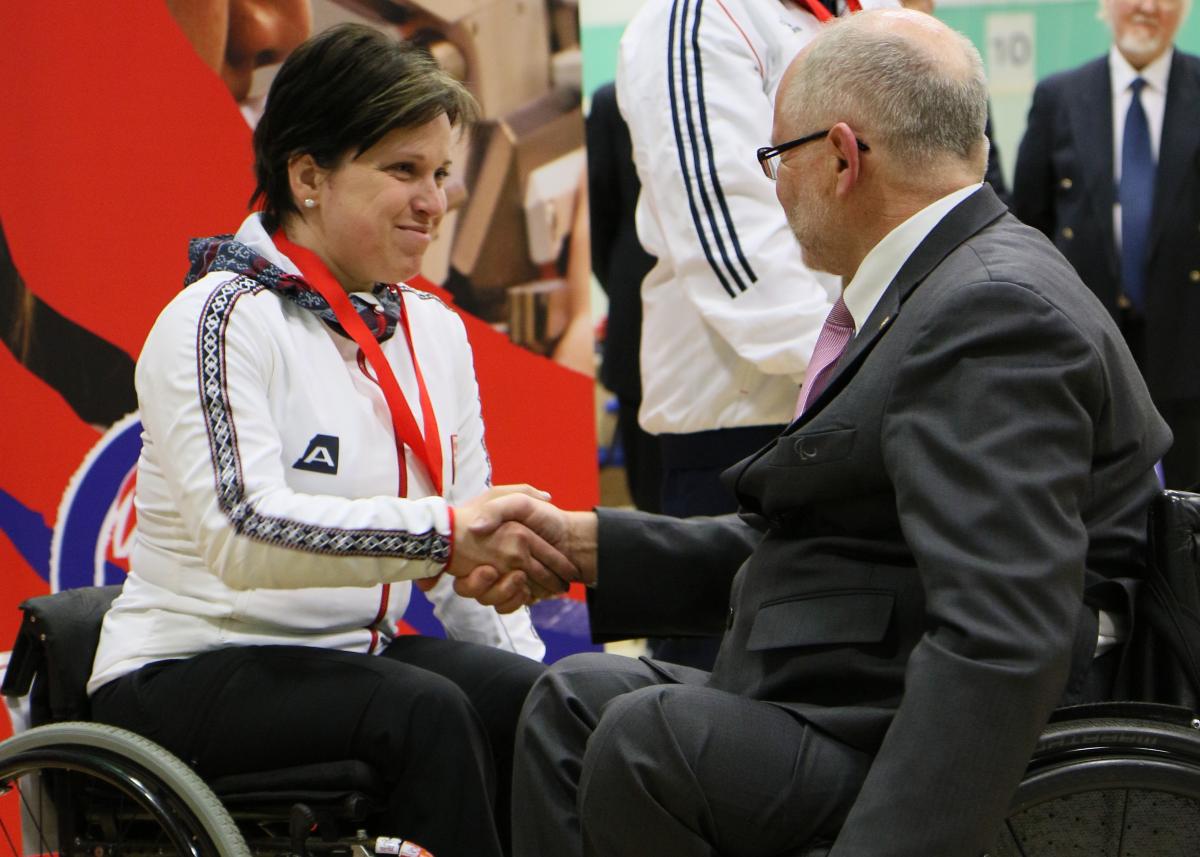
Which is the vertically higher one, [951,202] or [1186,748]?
[951,202]

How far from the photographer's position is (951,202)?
1.88 m

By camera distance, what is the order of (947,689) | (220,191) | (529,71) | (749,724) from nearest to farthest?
(947,689), (749,724), (220,191), (529,71)

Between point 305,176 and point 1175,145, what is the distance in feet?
10.4

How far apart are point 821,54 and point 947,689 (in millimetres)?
803

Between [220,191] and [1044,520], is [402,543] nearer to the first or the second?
[1044,520]

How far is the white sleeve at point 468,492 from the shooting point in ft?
8.24

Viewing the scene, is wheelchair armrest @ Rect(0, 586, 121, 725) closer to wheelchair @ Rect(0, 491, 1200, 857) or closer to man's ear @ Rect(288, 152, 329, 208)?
wheelchair @ Rect(0, 491, 1200, 857)

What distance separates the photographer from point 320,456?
2168 mm

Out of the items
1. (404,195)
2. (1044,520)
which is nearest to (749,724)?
(1044,520)

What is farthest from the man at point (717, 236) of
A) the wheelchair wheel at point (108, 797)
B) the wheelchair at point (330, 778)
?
the wheelchair wheel at point (108, 797)

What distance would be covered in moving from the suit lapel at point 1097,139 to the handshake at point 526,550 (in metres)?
2.84

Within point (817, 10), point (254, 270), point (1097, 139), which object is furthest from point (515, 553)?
point (1097, 139)

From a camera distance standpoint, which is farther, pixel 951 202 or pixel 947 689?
Result: pixel 951 202


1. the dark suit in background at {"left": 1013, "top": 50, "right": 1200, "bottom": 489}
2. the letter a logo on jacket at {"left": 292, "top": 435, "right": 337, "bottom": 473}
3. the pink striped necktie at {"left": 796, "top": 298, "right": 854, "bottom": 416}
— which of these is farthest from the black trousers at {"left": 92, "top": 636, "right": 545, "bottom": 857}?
the dark suit in background at {"left": 1013, "top": 50, "right": 1200, "bottom": 489}
